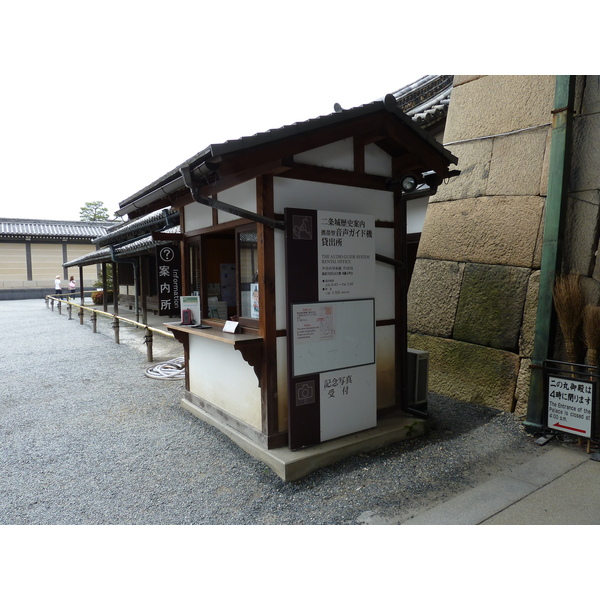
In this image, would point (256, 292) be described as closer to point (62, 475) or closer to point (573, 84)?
point (62, 475)

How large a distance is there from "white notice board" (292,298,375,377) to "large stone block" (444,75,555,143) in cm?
308

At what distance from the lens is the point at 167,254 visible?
754cm

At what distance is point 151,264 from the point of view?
49.8 ft

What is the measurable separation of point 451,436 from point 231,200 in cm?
329

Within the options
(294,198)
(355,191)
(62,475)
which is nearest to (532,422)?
(355,191)

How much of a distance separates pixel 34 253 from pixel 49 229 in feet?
6.44

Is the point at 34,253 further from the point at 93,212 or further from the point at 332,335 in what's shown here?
the point at 332,335

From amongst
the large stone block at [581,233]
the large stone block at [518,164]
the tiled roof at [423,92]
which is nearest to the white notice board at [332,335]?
the large stone block at [581,233]

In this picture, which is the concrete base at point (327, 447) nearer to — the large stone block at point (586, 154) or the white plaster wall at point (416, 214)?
the large stone block at point (586, 154)

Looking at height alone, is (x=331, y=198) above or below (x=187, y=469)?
above

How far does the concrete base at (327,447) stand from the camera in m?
3.49

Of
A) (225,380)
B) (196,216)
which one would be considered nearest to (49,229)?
(196,216)

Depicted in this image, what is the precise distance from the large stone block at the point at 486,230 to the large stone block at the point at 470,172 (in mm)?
118

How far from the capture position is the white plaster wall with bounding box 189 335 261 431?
4020 millimetres
